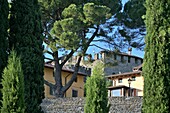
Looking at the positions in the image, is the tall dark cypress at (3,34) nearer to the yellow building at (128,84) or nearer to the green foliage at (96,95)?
the green foliage at (96,95)

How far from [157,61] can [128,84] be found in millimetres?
21911

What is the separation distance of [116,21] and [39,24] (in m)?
11.3

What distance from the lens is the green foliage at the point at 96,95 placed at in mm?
8070

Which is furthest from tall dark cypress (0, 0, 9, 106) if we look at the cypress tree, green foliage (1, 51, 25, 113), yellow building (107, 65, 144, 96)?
yellow building (107, 65, 144, 96)

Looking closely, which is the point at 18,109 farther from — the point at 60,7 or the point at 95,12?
the point at 60,7

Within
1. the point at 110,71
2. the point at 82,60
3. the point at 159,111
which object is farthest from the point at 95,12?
the point at 110,71

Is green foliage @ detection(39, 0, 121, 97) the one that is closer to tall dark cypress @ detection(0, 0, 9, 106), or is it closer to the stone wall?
the stone wall

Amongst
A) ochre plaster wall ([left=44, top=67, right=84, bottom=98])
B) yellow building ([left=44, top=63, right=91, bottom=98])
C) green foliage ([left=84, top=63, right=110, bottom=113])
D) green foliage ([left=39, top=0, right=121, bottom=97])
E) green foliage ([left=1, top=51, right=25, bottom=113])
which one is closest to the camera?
green foliage ([left=1, top=51, right=25, bottom=113])

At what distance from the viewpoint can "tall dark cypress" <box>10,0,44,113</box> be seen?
8734mm

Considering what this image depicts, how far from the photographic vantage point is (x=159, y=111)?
28.1ft

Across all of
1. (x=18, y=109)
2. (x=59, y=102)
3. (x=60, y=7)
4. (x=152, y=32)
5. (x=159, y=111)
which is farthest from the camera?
(x=60, y=7)

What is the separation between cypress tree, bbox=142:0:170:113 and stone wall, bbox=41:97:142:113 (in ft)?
7.48

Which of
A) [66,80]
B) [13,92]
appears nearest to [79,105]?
[13,92]

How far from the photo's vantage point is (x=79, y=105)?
11.1m
